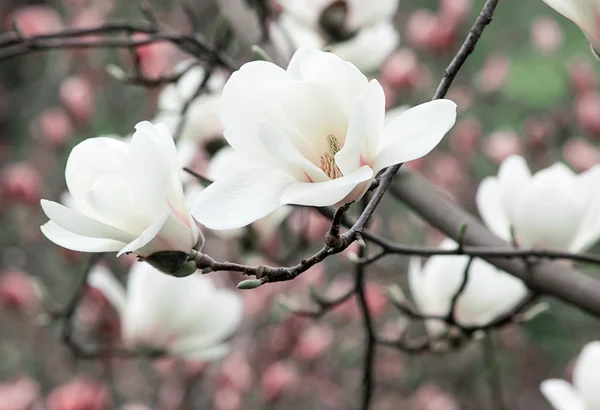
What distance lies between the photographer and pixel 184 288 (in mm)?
684

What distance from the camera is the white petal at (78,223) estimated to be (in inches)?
13.2

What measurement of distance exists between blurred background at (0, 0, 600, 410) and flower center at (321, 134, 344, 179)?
433mm

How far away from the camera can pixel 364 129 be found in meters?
0.30

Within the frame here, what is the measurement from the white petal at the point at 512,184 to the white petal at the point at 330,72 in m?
0.24

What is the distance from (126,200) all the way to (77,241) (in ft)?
0.10

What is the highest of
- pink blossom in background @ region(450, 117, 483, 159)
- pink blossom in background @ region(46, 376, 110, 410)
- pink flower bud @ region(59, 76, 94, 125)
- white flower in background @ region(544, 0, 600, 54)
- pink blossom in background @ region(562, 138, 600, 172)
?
A: white flower in background @ region(544, 0, 600, 54)

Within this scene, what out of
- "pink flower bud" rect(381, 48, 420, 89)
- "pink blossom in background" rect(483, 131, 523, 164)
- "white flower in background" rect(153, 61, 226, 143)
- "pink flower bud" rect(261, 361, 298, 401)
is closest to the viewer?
"white flower in background" rect(153, 61, 226, 143)

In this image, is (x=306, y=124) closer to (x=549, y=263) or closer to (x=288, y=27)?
(x=549, y=263)

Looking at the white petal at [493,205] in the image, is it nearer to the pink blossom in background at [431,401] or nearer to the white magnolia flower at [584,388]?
the white magnolia flower at [584,388]

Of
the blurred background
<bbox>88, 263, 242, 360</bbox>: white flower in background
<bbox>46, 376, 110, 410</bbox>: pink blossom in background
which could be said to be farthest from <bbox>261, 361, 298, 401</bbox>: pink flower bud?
<bbox>88, 263, 242, 360</bbox>: white flower in background

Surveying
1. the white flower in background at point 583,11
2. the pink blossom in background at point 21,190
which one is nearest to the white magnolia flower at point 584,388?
the white flower in background at point 583,11

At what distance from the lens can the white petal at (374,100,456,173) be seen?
12.1 inches

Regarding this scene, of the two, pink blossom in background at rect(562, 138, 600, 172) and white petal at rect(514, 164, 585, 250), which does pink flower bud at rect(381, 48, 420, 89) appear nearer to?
pink blossom in background at rect(562, 138, 600, 172)

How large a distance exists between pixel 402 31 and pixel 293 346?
74.0 inches
